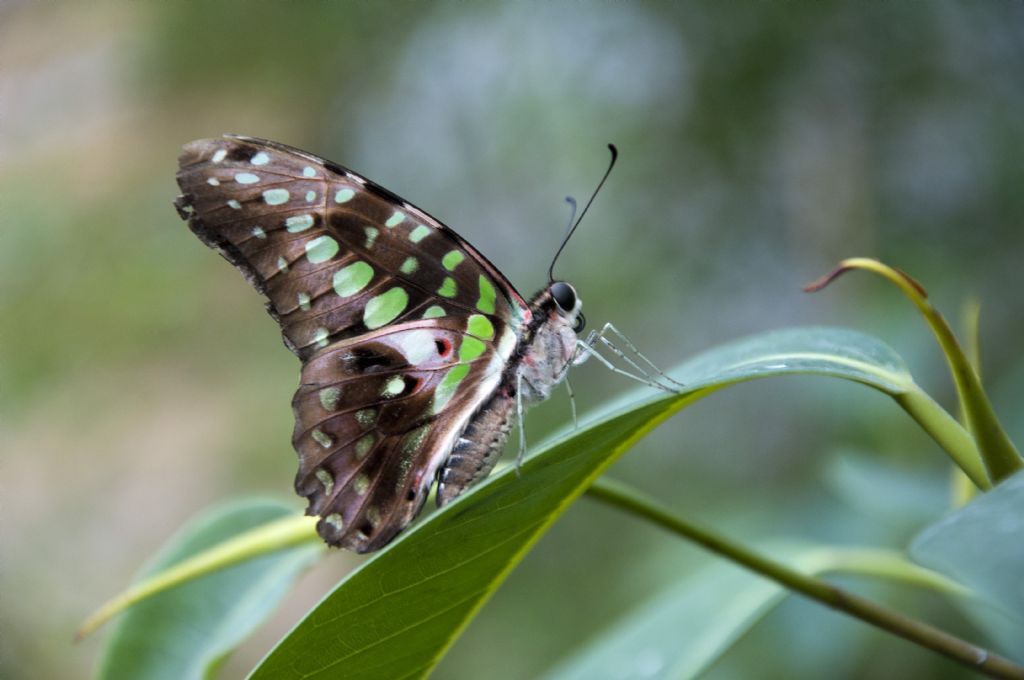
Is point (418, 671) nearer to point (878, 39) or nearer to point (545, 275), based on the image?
point (878, 39)

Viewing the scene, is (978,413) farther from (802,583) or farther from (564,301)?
(564,301)

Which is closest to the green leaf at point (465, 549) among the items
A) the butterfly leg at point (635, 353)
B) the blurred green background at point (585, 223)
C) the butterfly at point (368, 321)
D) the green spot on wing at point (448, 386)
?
the butterfly leg at point (635, 353)

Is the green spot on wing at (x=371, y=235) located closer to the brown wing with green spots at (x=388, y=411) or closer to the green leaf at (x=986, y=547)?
the brown wing with green spots at (x=388, y=411)

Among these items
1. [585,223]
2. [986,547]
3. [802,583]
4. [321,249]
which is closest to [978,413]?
[986,547]

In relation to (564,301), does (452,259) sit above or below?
above

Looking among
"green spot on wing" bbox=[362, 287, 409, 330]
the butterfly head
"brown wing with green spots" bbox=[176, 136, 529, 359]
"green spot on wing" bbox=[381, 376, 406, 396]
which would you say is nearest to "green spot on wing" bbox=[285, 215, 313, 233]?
"brown wing with green spots" bbox=[176, 136, 529, 359]

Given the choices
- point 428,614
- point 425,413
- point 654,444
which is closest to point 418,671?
point 428,614
